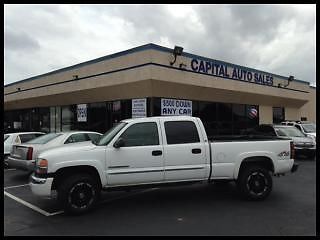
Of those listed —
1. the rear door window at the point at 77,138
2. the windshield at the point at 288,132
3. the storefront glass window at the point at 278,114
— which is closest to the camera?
the rear door window at the point at 77,138

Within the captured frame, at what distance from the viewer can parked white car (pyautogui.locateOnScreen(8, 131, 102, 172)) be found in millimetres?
9891

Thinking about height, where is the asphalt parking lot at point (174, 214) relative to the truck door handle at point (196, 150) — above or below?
below

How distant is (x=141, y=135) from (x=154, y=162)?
62 cm

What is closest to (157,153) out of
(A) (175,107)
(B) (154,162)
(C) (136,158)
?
(B) (154,162)

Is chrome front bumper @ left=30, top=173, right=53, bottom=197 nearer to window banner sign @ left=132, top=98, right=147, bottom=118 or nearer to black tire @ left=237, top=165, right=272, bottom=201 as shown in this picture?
black tire @ left=237, top=165, right=272, bottom=201

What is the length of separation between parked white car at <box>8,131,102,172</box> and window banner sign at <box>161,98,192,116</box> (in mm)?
6000

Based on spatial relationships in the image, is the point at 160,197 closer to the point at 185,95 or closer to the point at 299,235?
the point at 299,235

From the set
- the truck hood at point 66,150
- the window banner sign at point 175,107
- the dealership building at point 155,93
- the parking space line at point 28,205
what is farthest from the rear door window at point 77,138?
the window banner sign at point 175,107

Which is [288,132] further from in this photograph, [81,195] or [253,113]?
[81,195]

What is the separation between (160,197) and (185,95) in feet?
34.3

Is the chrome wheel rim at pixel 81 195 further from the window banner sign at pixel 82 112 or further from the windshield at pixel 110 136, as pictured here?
the window banner sign at pixel 82 112

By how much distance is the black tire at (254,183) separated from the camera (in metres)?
7.42

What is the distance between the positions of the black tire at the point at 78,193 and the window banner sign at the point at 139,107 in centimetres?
1001

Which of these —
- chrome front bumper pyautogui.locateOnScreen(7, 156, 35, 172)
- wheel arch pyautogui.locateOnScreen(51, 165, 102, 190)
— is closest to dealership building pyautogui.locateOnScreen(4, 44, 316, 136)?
chrome front bumper pyautogui.locateOnScreen(7, 156, 35, 172)
